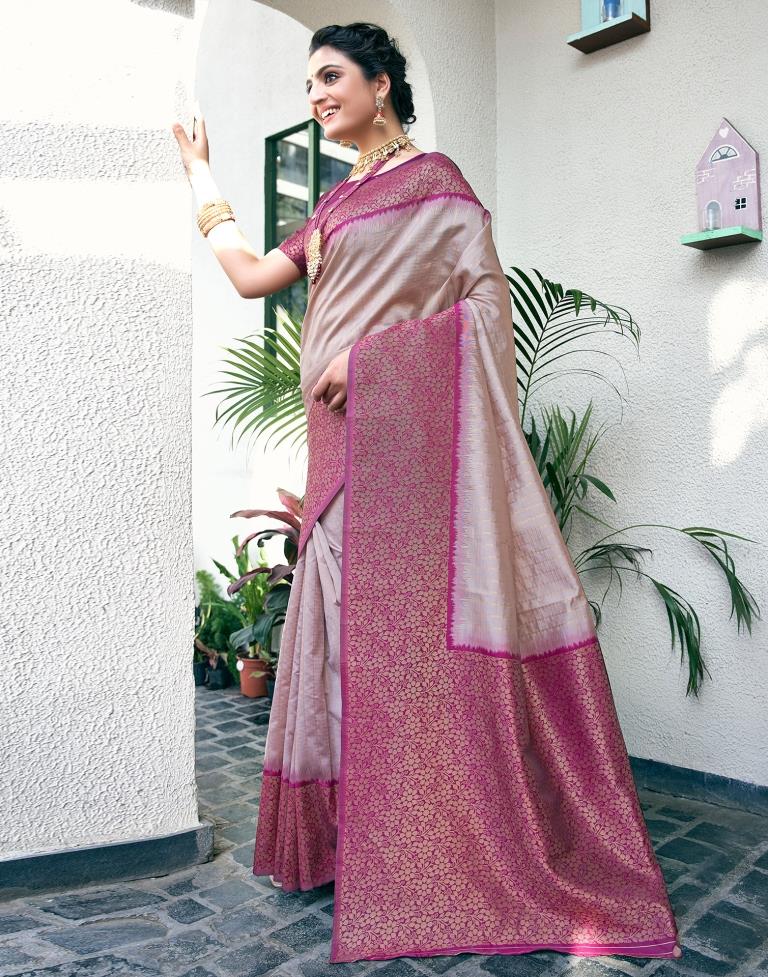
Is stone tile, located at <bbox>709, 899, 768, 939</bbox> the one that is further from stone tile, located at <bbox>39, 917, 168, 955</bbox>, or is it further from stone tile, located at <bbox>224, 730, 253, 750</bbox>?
stone tile, located at <bbox>224, 730, 253, 750</bbox>

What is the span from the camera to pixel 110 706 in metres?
2.04

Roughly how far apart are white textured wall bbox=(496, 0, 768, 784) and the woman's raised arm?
123 centimetres

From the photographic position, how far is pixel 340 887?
1696 millimetres

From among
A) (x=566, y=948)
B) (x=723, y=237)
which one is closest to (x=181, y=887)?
(x=566, y=948)

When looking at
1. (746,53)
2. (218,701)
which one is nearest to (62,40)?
(746,53)

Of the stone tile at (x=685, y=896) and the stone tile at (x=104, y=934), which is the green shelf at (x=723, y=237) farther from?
the stone tile at (x=104, y=934)

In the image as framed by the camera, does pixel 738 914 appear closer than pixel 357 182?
Yes

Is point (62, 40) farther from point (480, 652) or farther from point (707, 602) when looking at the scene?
point (707, 602)

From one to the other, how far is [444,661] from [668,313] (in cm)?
148

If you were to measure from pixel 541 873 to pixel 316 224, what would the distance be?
4.81 feet

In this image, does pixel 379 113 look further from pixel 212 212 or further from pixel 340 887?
pixel 340 887

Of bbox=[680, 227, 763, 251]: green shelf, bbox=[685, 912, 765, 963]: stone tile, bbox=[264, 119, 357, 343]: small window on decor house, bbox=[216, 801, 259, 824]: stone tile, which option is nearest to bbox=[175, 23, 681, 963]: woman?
bbox=[685, 912, 765, 963]: stone tile

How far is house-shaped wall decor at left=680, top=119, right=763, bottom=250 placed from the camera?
2469 mm

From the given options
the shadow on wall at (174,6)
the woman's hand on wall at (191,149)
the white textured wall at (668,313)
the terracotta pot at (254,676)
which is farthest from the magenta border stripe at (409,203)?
the terracotta pot at (254,676)
